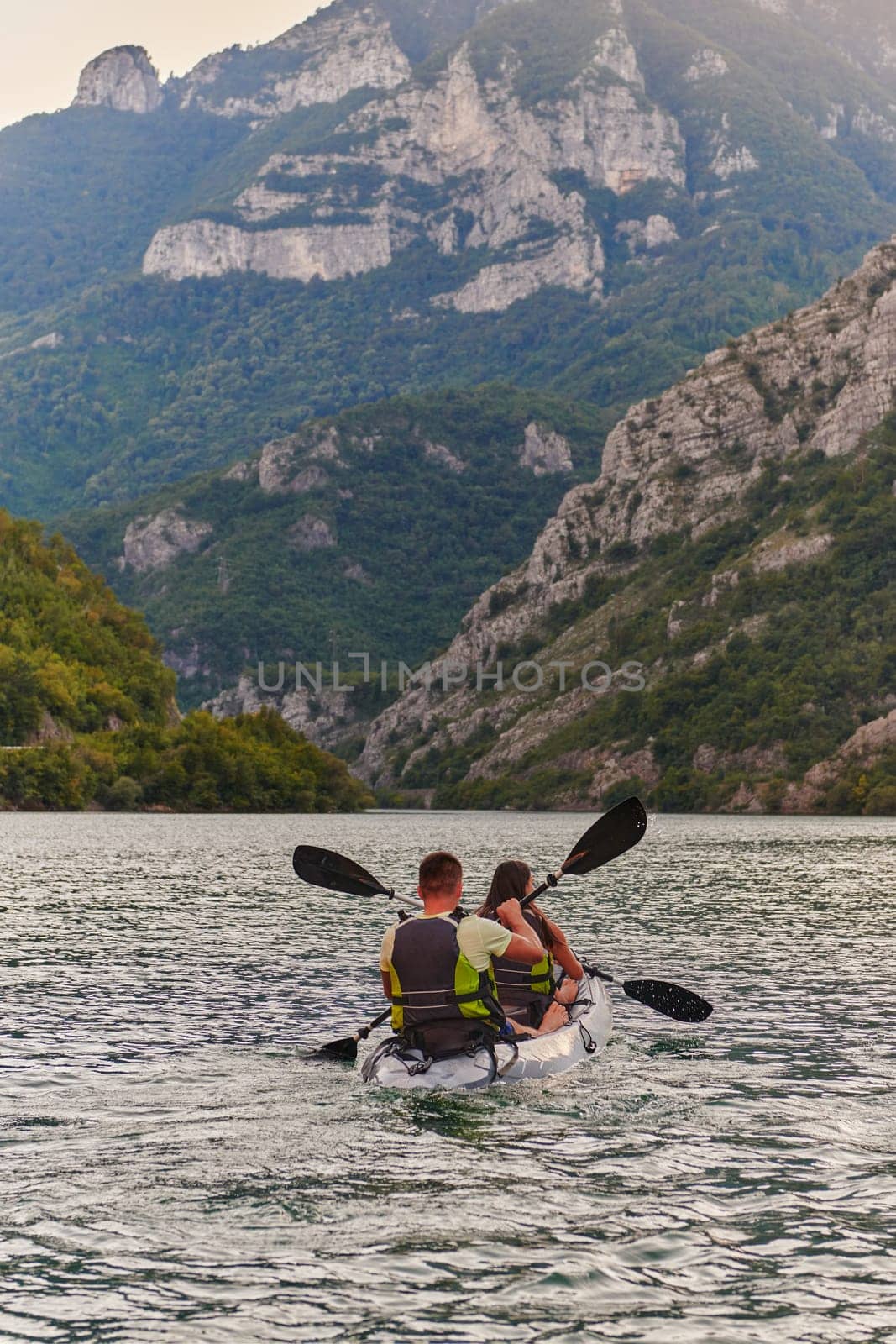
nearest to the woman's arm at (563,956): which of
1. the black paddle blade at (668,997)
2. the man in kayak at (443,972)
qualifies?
the black paddle blade at (668,997)

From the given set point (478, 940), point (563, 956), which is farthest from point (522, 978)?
point (478, 940)

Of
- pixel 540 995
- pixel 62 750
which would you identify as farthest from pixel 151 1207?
pixel 62 750

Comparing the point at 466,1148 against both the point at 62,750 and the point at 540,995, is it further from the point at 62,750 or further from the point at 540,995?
the point at 62,750

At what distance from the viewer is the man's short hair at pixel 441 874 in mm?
25031

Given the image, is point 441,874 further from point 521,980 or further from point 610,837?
point 610,837

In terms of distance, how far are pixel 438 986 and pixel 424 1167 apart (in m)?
3.93

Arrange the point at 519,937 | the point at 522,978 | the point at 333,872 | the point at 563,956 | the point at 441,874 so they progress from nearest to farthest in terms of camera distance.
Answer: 1. the point at 441,874
2. the point at 519,937
3. the point at 522,978
4. the point at 563,956
5. the point at 333,872

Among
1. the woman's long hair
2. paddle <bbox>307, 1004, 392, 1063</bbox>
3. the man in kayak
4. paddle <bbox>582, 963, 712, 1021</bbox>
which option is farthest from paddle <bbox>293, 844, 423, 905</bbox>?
paddle <bbox>582, 963, 712, 1021</bbox>

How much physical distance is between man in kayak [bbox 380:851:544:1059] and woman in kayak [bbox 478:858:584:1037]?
197 cm

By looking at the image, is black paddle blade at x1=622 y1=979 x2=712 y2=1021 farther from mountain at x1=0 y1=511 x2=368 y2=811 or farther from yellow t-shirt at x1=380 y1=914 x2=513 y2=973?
mountain at x1=0 y1=511 x2=368 y2=811

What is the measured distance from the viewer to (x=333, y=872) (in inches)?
1270

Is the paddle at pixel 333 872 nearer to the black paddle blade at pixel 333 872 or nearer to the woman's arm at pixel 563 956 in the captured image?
the black paddle blade at pixel 333 872

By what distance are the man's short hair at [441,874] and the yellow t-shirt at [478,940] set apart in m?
0.62

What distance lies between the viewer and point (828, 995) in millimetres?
39156
